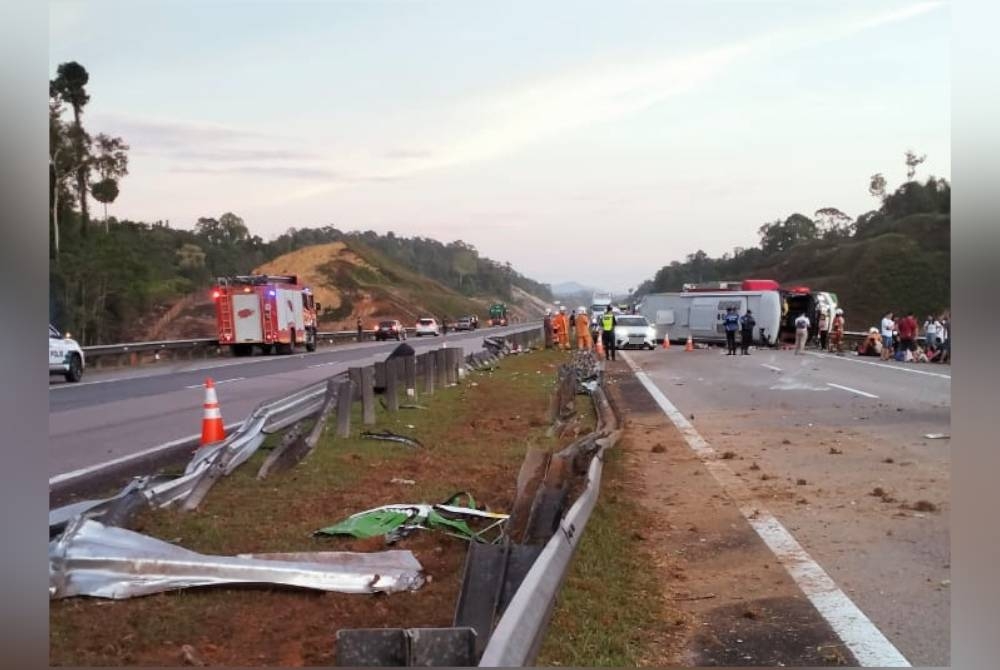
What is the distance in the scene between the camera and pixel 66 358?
24031 mm

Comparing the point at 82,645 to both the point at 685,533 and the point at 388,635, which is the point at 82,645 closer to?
the point at 388,635

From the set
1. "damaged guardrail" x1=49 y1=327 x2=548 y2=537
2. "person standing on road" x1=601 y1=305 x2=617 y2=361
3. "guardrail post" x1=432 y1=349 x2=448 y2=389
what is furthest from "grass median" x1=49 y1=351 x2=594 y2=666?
"person standing on road" x1=601 y1=305 x2=617 y2=361

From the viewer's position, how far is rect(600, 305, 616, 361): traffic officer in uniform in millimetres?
32719

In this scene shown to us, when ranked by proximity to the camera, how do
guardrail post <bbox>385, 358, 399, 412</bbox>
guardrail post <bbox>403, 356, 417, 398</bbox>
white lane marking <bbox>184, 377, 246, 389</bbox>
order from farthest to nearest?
white lane marking <bbox>184, 377, 246, 389</bbox>, guardrail post <bbox>403, 356, 417, 398</bbox>, guardrail post <bbox>385, 358, 399, 412</bbox>

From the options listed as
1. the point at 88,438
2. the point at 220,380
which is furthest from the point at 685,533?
the point at 220,380

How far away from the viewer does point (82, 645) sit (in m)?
4.97

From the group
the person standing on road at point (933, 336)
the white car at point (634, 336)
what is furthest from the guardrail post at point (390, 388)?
the white car at point (634, 336)

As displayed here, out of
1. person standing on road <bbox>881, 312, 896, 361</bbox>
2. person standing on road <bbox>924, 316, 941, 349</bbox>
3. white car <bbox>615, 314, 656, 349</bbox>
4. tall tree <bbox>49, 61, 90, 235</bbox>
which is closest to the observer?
tall tree <bbox>49, 61, 90, 235</bbox>

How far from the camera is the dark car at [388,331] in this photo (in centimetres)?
5381

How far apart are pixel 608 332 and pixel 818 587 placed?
26890 millimetres

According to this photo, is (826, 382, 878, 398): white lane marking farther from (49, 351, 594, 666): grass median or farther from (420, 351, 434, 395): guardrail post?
(49, 351, 594, 666): grass median

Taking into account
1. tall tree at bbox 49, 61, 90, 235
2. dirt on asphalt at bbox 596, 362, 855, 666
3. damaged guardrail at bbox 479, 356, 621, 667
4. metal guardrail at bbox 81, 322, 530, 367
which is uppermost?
tall tree at bbox 49, 61, 90, 235

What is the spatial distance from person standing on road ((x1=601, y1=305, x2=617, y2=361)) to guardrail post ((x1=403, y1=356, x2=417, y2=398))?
50.7ft
